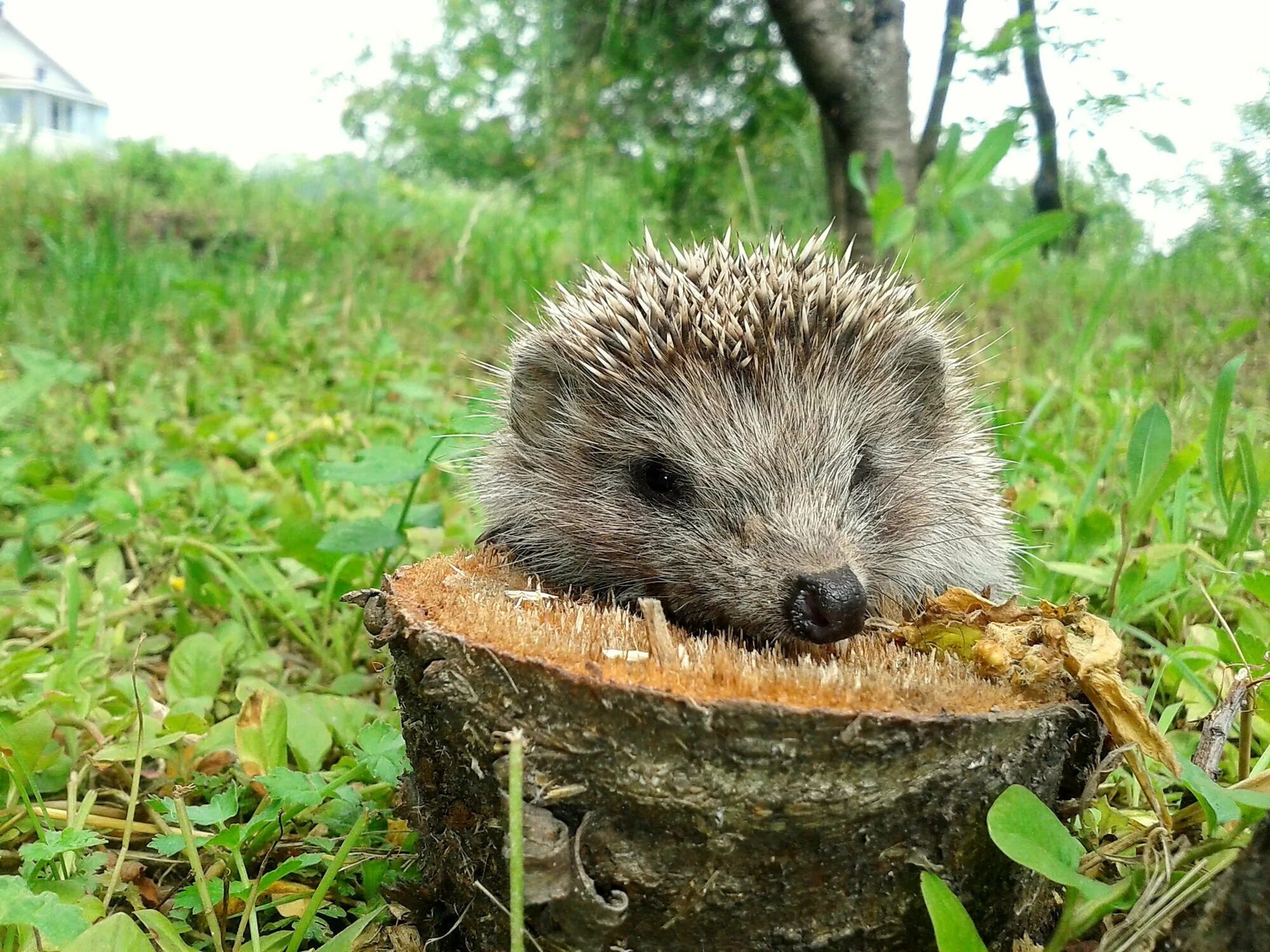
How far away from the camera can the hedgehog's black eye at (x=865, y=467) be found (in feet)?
7.49

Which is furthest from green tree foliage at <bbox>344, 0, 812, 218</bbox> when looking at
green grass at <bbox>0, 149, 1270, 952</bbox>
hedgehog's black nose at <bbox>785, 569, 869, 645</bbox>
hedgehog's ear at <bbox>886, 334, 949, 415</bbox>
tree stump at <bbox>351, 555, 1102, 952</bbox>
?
tree stump at <bbox>351, 555, 1102, 952</bbox>

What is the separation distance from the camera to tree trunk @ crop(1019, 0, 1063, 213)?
333 cm

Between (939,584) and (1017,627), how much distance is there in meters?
0.98

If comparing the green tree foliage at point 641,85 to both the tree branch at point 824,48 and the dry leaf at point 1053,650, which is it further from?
the dry leaf at point 1053,650

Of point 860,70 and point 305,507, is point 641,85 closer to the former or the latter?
point 860,70

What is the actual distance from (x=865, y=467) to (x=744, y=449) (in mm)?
→ 384

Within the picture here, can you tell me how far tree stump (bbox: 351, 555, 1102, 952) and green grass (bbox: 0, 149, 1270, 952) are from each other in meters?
0.43

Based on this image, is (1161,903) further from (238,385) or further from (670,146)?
(670,146)

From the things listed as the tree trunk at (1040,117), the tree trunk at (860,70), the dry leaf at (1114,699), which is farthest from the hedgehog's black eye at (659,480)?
the tree trunk at (860,70)

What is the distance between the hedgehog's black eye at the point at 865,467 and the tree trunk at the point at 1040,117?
1.94 m

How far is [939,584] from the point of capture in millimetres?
A: 2375

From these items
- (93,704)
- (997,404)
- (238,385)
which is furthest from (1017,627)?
(238,385)

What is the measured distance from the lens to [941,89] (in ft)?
15.1

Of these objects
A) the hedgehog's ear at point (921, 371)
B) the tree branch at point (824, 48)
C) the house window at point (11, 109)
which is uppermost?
the tree branch at point (824, 48)
